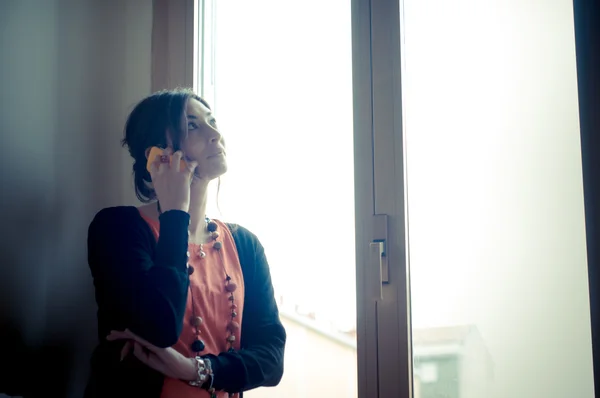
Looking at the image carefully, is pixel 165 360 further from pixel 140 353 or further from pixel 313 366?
pixel 313 366

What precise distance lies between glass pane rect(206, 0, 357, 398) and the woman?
18 centimetres

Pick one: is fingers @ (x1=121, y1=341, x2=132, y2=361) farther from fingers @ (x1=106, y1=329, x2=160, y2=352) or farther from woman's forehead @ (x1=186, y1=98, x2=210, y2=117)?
woman's forehead @ (x1=186, y1=98, x2=210, y2=117)

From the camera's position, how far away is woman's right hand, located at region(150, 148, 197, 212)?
1.23 meters

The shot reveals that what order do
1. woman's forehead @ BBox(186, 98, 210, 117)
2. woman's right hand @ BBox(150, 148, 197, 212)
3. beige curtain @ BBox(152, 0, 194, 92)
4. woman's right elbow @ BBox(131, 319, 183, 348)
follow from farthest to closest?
beige curtain @ BBox(152, 0, 194, 92)
woman's forehead @ BBox(186, 98, 210, 117)
woman's right hand @ BBox(150, 148, 197, 212)
woman's right elbow @ BBox(131, 319, 183, 348)

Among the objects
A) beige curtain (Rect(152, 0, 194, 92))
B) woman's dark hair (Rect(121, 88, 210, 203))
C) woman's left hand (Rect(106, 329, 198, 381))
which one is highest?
beige curtain (Rect(152, 0, 194, 92))

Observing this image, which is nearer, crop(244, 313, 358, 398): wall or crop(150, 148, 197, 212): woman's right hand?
crop(150, 148, 197, 212): woman's right hand

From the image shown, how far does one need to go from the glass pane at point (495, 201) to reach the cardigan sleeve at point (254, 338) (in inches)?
12.8

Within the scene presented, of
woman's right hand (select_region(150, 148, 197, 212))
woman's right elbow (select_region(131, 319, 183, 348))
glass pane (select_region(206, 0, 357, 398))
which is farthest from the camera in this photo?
glass pane (select_region(206, 0, 357, 398))

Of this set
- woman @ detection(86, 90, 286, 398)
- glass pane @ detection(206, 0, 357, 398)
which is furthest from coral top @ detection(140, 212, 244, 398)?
glass pane @ detection(206, 0, 357, 398)

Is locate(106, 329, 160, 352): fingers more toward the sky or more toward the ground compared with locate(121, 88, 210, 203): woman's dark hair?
more toward the ground

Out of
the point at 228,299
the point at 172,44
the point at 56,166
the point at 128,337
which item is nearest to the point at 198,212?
the point at 228,299

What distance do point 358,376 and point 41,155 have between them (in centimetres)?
95

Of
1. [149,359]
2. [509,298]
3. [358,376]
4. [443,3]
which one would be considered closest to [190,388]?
[149,359]

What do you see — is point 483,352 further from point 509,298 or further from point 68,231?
point 68,231
